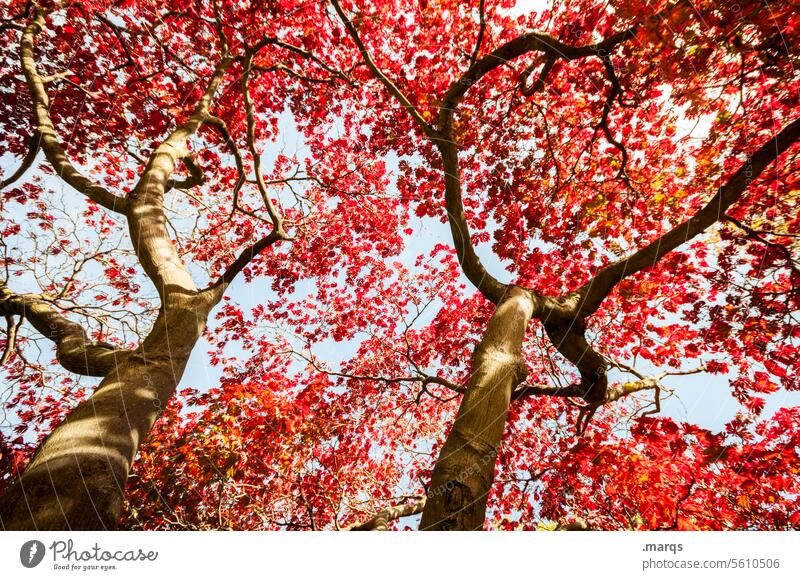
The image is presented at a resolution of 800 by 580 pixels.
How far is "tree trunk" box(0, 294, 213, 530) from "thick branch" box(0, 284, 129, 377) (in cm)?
24

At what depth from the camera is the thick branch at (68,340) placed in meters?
2.87

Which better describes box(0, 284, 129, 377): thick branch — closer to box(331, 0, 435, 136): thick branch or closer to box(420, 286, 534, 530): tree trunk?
box(420, 286, 534, 530): tree trunk

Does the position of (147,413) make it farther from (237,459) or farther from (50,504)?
(237,459)

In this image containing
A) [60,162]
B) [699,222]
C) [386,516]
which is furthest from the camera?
[386,516]

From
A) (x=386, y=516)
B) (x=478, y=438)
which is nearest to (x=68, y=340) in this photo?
(x=478, y=438)

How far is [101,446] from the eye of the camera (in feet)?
6.91

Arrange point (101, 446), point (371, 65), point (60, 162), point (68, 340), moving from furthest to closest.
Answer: point (371, 65) → point (60, 162) → point (68, 340) → point (101, 446)

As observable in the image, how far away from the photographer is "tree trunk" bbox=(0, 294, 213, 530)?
1.82m

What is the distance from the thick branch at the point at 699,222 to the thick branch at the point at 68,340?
15.0ft

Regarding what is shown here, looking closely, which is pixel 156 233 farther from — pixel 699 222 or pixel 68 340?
pixel 699 222

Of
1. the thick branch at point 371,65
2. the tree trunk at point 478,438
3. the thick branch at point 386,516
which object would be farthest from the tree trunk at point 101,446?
the thick branch at point 371,65

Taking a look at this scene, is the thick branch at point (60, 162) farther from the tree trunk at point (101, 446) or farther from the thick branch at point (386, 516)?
the thick branch at point (386, 516)

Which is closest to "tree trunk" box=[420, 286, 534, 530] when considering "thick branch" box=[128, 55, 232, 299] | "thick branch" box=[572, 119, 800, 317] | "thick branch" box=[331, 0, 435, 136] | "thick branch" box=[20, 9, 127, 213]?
"thick branch" box=[572, 119, 800, 317]

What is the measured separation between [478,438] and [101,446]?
234 cm
